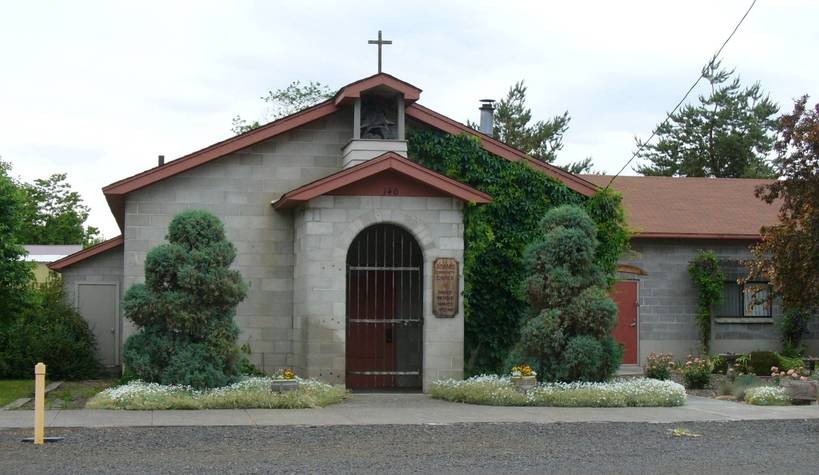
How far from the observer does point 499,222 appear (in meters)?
20.3

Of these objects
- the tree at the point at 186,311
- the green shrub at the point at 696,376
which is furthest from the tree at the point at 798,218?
the tree at the point at 186,311

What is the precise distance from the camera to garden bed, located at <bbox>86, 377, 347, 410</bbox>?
1573 cm

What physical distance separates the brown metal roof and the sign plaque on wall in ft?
22.7

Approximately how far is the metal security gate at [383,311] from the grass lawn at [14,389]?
18.1 ft

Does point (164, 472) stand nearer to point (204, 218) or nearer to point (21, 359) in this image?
point (204, 218)

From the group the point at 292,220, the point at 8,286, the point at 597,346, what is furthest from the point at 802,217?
the point at 8,286

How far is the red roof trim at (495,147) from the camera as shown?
66.9 ft

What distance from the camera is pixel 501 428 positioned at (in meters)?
13.9

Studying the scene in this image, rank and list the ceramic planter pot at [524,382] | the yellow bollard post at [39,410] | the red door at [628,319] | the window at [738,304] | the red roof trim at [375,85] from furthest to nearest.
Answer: the window at [738,304] < the red door at [628,319] < the red roof trim at [375,85] < the ceramic planter pot at [524,382] < the yellow bollard post at [39,410]

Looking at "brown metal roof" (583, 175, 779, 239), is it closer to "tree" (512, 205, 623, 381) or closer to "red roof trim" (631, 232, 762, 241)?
"red roof trim" (631, 232, 762, 241)

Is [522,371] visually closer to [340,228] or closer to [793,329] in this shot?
[340,228]

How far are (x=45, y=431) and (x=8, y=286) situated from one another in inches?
399

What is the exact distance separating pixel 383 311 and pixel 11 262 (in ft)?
25.1

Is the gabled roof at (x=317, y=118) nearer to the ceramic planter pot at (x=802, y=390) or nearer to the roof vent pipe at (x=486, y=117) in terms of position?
the roof vent pipe at (x=486, y=117)
